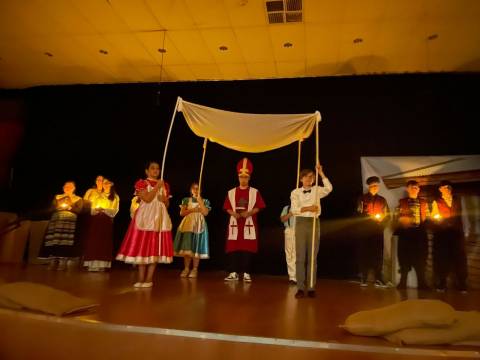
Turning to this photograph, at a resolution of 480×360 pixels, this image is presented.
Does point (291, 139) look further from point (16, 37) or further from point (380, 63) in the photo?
Result: point (16, 37)

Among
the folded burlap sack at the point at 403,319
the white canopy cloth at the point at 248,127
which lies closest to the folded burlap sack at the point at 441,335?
the folded burlap sack at the point at 403,319

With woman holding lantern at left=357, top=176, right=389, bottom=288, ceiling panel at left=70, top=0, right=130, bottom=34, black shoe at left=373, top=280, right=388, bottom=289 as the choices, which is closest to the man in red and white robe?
woman holding lantern at left=357, top=176, right=389, bottom=288

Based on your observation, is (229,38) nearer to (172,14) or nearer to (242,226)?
(172,14)

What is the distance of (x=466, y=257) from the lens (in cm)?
464

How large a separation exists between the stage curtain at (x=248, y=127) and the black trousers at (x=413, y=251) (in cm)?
215

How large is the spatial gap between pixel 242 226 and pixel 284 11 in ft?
9.13

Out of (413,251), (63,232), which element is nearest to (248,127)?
(413,251)

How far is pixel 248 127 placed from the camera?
3.95 metres

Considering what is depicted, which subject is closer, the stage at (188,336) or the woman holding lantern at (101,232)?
the stage at (188,336)

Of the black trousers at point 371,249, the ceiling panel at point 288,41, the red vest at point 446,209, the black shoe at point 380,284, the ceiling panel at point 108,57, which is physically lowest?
the black shoe at point 380,284

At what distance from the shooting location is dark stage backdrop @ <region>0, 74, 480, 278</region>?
5.25m

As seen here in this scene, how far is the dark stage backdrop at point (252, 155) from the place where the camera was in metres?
5.25

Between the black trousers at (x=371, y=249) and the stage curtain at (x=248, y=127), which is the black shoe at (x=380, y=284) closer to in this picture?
the black trousers at (x=371, y=249)

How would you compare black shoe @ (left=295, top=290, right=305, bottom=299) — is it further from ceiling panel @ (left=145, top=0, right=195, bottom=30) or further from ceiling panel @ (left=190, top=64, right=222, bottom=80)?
ceiling panel @ (left=190, top=64, right=222, bottom=80)
